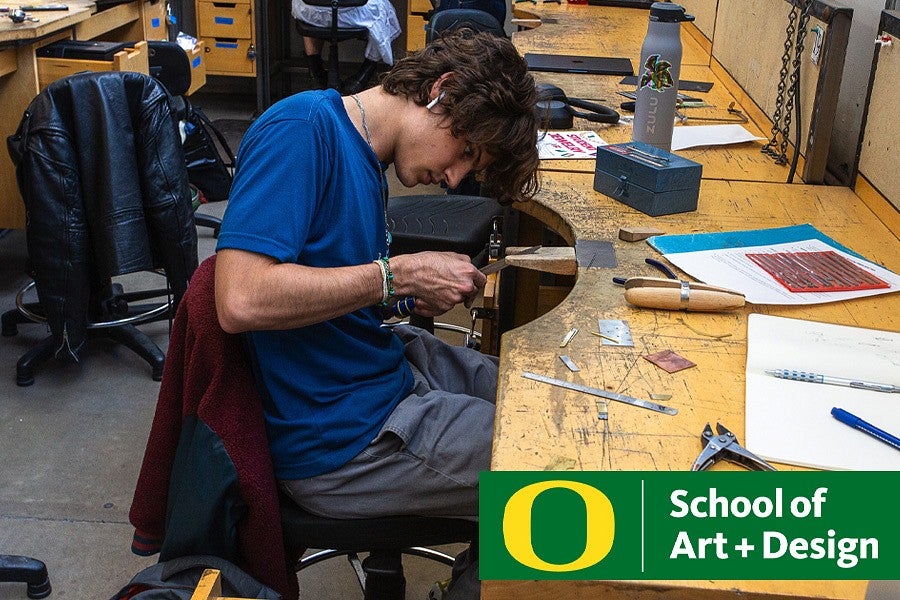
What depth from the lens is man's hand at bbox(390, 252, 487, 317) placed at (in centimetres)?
130

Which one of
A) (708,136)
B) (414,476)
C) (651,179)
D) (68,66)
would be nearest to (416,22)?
(68,66)

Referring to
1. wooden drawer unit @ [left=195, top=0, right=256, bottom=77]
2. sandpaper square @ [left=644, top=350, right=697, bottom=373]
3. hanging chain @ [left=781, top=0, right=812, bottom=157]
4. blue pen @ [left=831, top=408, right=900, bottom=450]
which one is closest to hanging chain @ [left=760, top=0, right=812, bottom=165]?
hanging chain @ [left=781, top=0, right=812, bottom=157]

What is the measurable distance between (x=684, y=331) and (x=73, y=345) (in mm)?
1874

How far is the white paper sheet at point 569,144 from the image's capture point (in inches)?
85.6

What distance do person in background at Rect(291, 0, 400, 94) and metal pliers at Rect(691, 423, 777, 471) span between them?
490 centimetres

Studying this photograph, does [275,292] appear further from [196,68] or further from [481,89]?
[196,68]

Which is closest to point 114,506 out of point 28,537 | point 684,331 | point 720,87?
point 28,537

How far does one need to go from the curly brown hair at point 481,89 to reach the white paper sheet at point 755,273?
339 millimetres

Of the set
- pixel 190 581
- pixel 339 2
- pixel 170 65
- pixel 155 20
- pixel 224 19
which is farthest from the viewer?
pixel 224 19

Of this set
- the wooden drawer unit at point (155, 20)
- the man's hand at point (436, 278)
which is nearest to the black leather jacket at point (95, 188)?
the man's hand at point (436, 278)

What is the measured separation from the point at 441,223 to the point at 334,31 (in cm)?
355

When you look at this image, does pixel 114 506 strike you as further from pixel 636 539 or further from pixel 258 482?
pixel 636 539

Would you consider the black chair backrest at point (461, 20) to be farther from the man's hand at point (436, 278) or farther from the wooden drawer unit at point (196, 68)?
the man's hand at point (436, 278)

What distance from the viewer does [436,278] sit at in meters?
1.32
